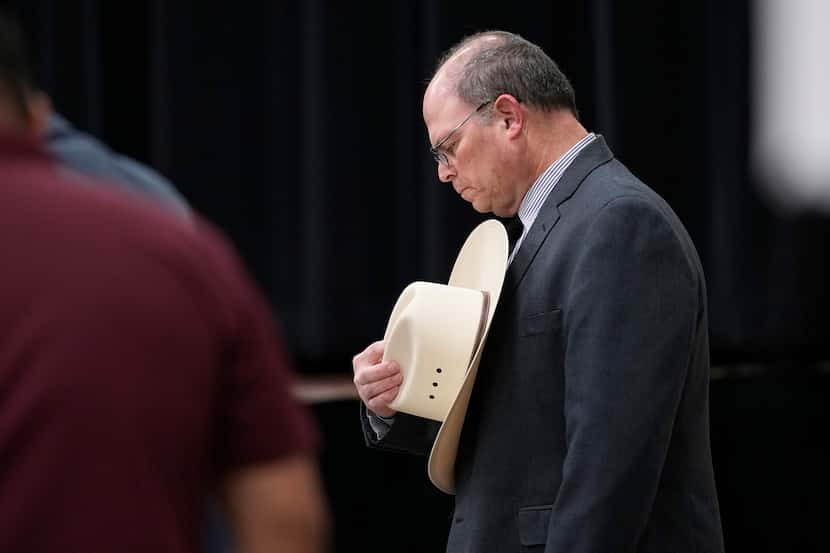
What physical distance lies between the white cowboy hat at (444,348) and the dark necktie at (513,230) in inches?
2.9

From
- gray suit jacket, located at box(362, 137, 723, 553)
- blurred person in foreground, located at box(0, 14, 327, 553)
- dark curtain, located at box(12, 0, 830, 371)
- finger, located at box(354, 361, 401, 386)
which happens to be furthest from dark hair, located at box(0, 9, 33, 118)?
dark curtain, located at box(12, 0, 830, 371)

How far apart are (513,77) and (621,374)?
459 mm

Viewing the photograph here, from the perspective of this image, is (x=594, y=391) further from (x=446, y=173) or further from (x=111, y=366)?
(x=111, y=366)

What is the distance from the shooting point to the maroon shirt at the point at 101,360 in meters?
0.85

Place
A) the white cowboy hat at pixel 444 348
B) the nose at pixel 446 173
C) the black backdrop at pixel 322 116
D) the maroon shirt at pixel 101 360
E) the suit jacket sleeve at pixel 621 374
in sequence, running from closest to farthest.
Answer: the maroon shirt at pixel 101 360
the suit jacket sleeve at pixel 621 374
the white cowboy hat at pixel 444 348
the nose at pixel 446 173
the black backdrop at pixel 322 116

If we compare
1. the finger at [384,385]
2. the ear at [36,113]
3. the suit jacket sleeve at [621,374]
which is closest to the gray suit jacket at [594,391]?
the suit jacket sleeve at [621,374]

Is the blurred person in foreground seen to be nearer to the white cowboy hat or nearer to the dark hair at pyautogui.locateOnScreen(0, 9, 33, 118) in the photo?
the dark hair at pyautogui.locateOnScreen(0, 9, 33, 118)

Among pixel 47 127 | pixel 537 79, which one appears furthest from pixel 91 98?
pixel 47 127

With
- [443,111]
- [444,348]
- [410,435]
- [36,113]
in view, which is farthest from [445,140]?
[36,113]

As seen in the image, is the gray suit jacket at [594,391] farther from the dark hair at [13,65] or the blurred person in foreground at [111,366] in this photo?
the dark hair at [13,65]

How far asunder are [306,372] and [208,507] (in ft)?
7.71

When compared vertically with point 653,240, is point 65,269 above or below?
above

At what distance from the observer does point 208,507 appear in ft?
3.22

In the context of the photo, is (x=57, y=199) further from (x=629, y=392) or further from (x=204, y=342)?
(x=629, y=392)
